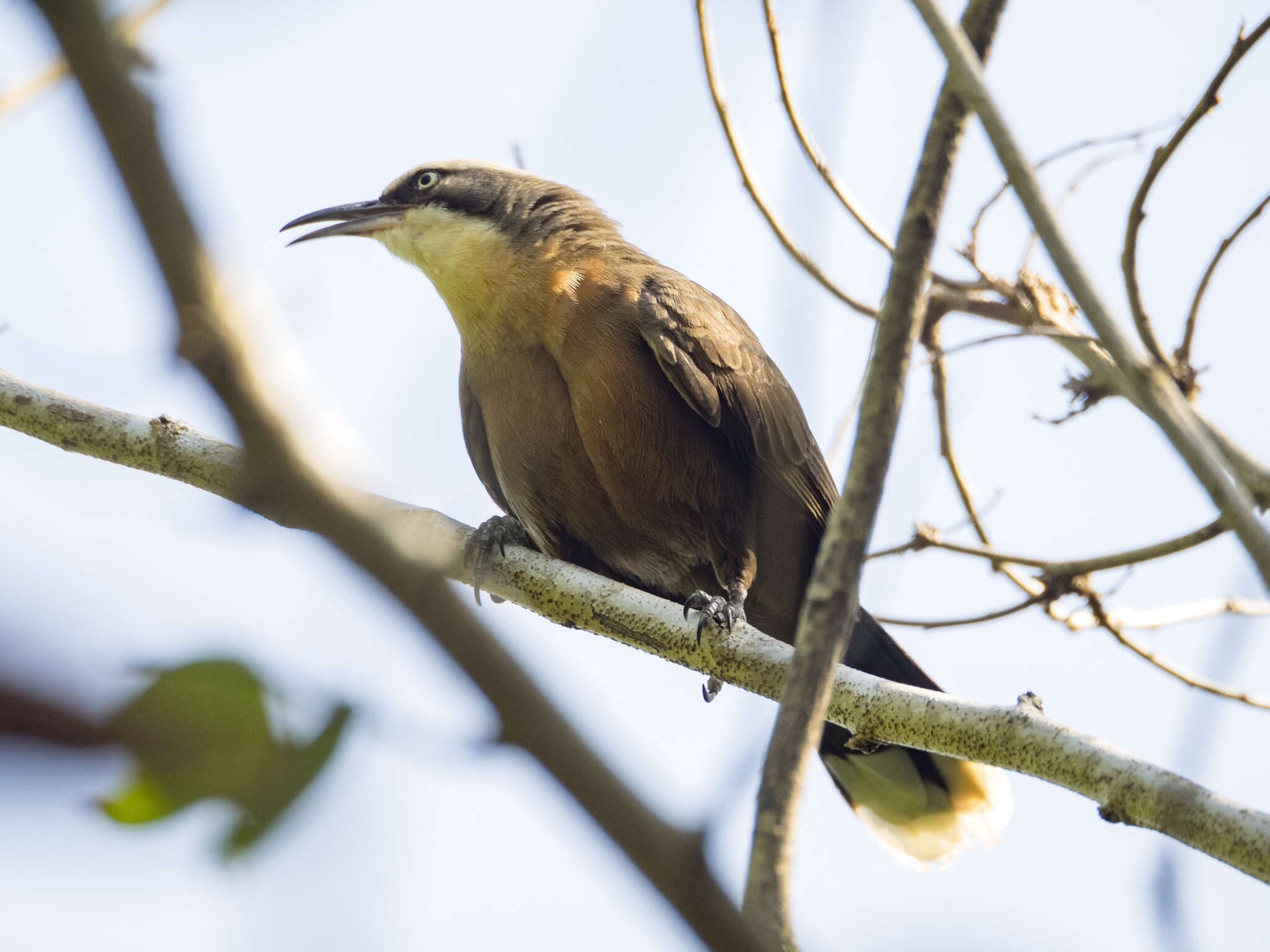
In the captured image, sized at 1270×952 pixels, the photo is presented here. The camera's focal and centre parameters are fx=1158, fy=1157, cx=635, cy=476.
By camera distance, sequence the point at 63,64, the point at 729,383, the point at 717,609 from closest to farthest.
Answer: the point at 63,64 → the point at 717,609 → the point at 729,383

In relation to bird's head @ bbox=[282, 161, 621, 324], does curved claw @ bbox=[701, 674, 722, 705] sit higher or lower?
lower

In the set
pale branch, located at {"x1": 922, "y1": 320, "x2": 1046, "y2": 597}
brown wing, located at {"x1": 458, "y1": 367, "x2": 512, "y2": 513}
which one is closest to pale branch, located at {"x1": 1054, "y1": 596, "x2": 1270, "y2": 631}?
pale branch, located at {"x1": 922, "y1": 320, "x2": 1046, "y2": 597}

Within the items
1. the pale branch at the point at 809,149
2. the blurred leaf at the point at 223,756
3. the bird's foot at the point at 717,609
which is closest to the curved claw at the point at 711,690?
the bird's foot at the point at 717,609

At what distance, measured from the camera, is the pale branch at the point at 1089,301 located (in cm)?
169

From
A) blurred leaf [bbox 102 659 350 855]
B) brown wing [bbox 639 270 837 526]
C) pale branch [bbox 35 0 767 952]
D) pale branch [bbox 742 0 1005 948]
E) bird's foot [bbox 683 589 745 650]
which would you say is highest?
brown wing [bbox 639 270 837 526]

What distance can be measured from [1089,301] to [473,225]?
4285 mm

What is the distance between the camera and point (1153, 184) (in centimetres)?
368

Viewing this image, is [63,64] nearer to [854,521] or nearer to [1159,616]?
[854,521]

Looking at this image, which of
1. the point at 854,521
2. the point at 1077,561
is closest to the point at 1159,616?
the point at 1077,561

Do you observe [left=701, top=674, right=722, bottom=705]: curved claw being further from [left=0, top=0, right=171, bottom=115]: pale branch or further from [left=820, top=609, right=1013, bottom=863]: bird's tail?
[left=0, top=0, right=171, bottom=115]: pale branch

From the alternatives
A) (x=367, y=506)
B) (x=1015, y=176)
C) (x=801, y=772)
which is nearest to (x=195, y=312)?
(x=367, y=506)

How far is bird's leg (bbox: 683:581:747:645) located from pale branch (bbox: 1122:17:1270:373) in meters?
1.63

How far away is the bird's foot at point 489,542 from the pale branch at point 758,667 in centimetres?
5

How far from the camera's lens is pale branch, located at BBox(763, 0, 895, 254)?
12.1ft
